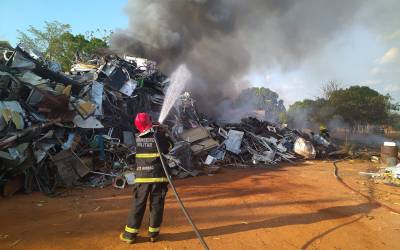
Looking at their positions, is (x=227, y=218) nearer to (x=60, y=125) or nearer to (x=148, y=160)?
(x=148, y=160)

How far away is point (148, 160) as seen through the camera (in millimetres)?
4621

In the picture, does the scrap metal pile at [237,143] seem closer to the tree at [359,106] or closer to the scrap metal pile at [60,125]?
the scrap metal pile at [60,125]

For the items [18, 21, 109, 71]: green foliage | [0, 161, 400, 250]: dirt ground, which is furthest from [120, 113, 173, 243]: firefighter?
[18, 21, 109, 71]: green foliage

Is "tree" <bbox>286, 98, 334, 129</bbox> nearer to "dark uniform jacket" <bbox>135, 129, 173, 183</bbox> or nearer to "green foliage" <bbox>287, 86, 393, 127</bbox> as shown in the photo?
"green foliage" <bbox>287, 86, 393, 127</bbox>

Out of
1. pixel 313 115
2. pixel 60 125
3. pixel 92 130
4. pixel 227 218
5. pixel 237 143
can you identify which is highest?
pixel 313 115

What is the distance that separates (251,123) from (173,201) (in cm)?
1093

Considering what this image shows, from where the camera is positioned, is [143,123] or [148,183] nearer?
[148,183]

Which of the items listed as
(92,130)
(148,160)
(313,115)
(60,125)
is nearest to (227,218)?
(148,160)

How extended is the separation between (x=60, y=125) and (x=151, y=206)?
18.3ft

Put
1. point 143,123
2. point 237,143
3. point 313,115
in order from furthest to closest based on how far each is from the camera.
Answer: point 313,115 → point 237,143 → point 143,123

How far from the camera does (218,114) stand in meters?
20.5

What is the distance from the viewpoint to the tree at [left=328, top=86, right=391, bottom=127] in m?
26.3

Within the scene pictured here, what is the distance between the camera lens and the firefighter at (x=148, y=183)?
4426 mm

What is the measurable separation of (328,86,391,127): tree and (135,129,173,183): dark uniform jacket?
24.9 m
